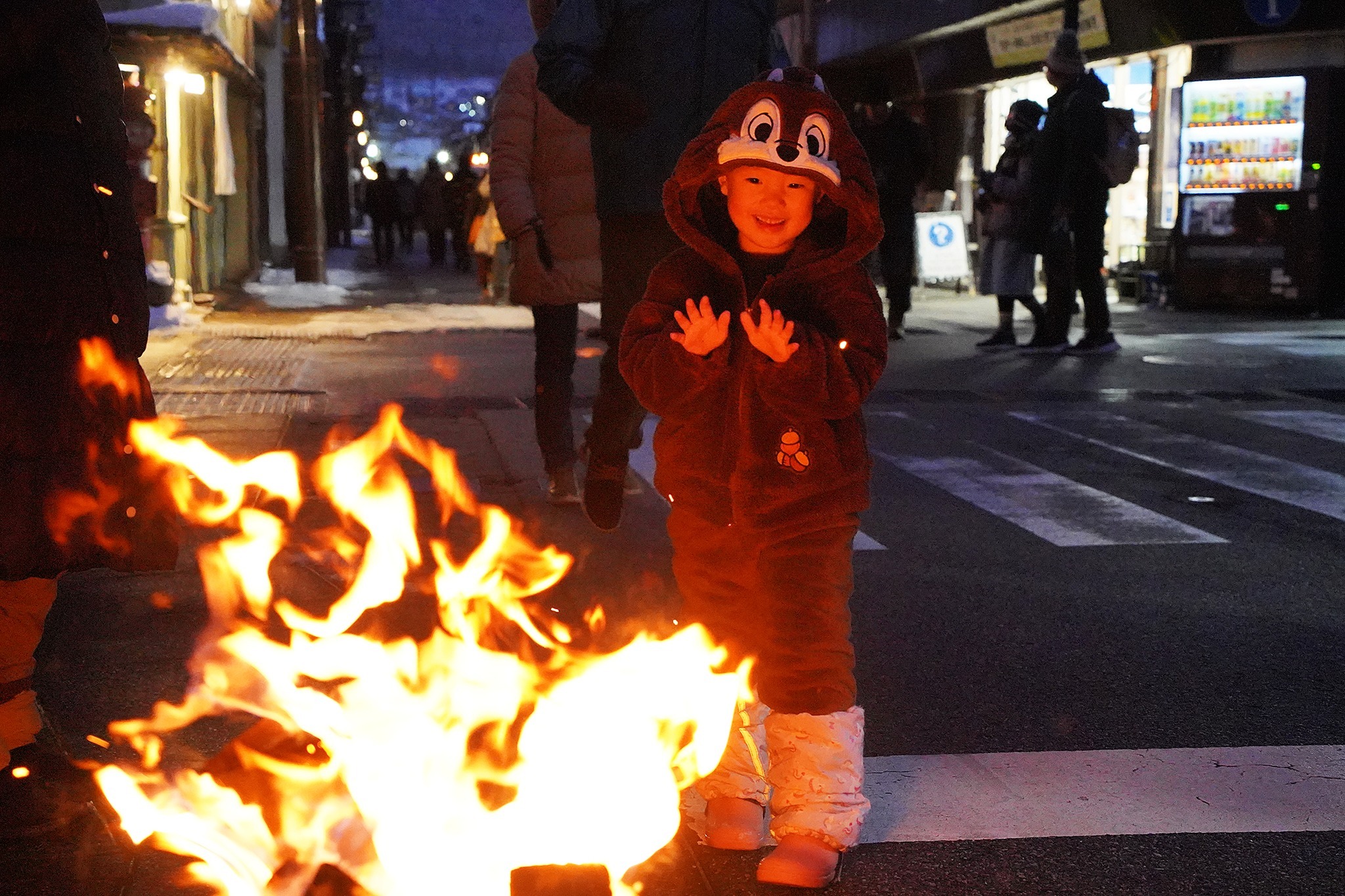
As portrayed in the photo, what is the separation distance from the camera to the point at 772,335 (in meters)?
2.94

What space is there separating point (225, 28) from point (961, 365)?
40.4 ft

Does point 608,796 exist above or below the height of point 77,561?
below

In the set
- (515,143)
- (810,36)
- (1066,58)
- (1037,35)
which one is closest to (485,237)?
(810,36)

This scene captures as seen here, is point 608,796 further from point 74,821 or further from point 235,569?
point 235,569

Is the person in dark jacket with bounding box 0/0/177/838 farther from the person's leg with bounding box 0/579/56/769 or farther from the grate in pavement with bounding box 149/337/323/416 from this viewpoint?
the grate in pavement with bounding box 149/337/323/416

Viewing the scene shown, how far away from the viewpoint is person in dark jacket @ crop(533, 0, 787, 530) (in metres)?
5.14

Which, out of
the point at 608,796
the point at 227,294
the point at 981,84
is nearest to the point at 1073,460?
the point at 608,796

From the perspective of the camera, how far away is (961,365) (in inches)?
464

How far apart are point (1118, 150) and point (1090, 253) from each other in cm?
81

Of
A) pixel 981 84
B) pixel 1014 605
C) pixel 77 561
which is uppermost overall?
pixel 981 84

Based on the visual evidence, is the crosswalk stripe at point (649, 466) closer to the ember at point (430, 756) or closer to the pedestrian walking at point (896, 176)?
the ember at point (430, 756)

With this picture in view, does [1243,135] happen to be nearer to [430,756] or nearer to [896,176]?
[896,176]

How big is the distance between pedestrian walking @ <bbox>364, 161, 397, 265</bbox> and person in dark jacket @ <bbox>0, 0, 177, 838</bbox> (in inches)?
1125

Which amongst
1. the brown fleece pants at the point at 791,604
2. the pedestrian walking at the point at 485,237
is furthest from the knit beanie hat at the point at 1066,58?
the brown fleece pants at the point at 791,604
